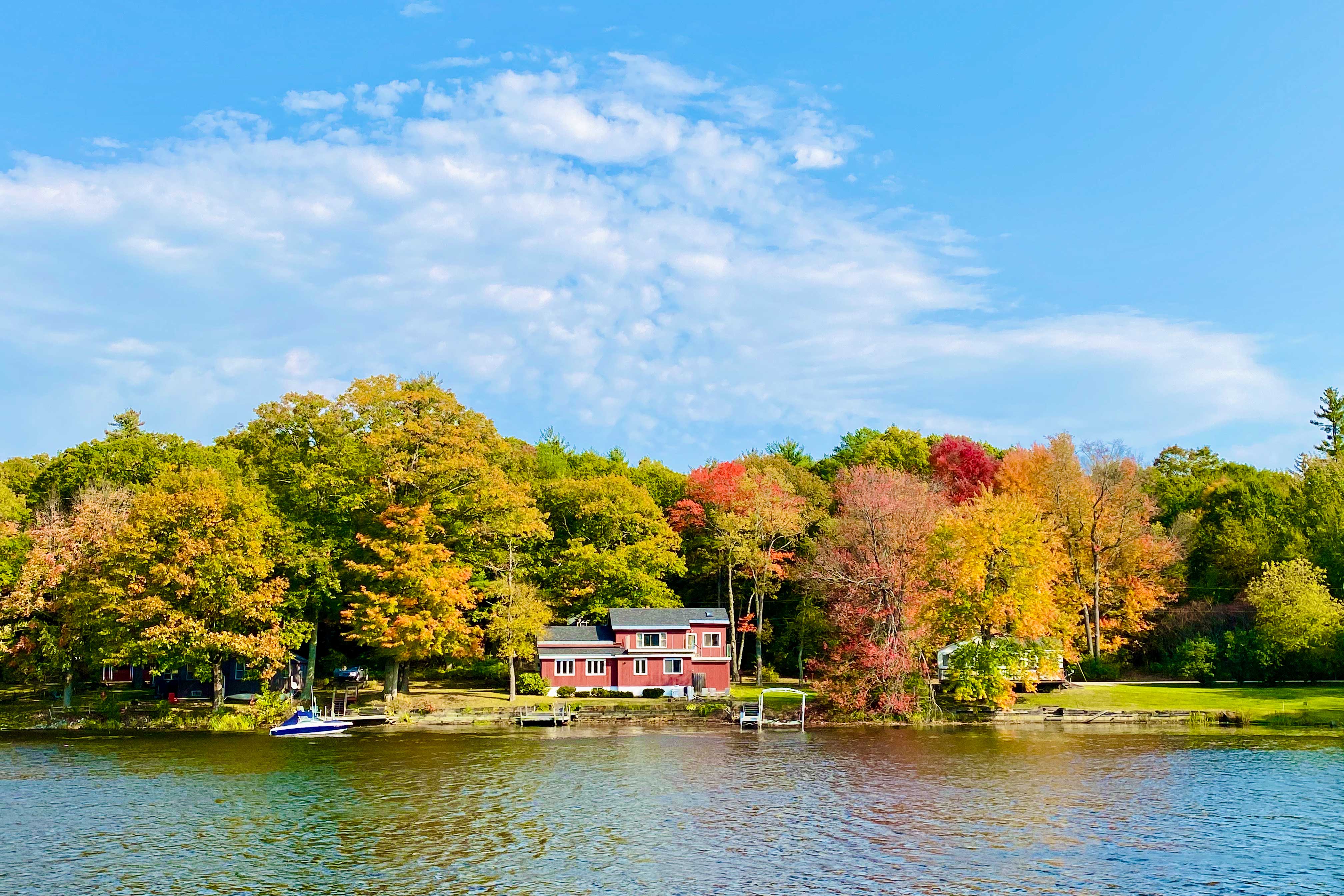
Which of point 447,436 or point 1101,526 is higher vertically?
point 447,436

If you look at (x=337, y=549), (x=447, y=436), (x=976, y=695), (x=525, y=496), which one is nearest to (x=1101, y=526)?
(x=976, y=695)

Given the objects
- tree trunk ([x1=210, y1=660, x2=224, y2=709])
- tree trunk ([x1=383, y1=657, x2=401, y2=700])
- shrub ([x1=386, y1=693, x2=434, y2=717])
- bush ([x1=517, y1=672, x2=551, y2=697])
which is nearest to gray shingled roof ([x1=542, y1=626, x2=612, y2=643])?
bush ([x1=517, y1=672, x2=551, y2=697])

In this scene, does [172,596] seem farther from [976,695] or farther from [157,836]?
[976,695]

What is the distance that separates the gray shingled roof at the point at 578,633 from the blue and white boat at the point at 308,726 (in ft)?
59.0

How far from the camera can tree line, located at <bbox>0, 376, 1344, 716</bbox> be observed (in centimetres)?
6025

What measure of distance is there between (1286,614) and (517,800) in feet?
182

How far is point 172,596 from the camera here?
59.2 meters

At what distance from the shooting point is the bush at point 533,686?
71375mm

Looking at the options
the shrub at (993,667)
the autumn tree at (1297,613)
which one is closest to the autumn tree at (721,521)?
the shrub at (993,667)

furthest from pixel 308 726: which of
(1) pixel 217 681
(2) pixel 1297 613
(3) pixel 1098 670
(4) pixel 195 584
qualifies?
(2) pixel 1297 613

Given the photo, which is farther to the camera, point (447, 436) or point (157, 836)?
point (447, 436)

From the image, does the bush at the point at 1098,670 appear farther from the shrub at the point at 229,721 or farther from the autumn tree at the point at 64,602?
the autumn tree at the point at 64,602

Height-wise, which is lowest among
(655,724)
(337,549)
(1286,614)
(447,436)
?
(655,724)

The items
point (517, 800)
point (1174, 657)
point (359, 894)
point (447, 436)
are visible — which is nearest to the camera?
point (359, 894)
